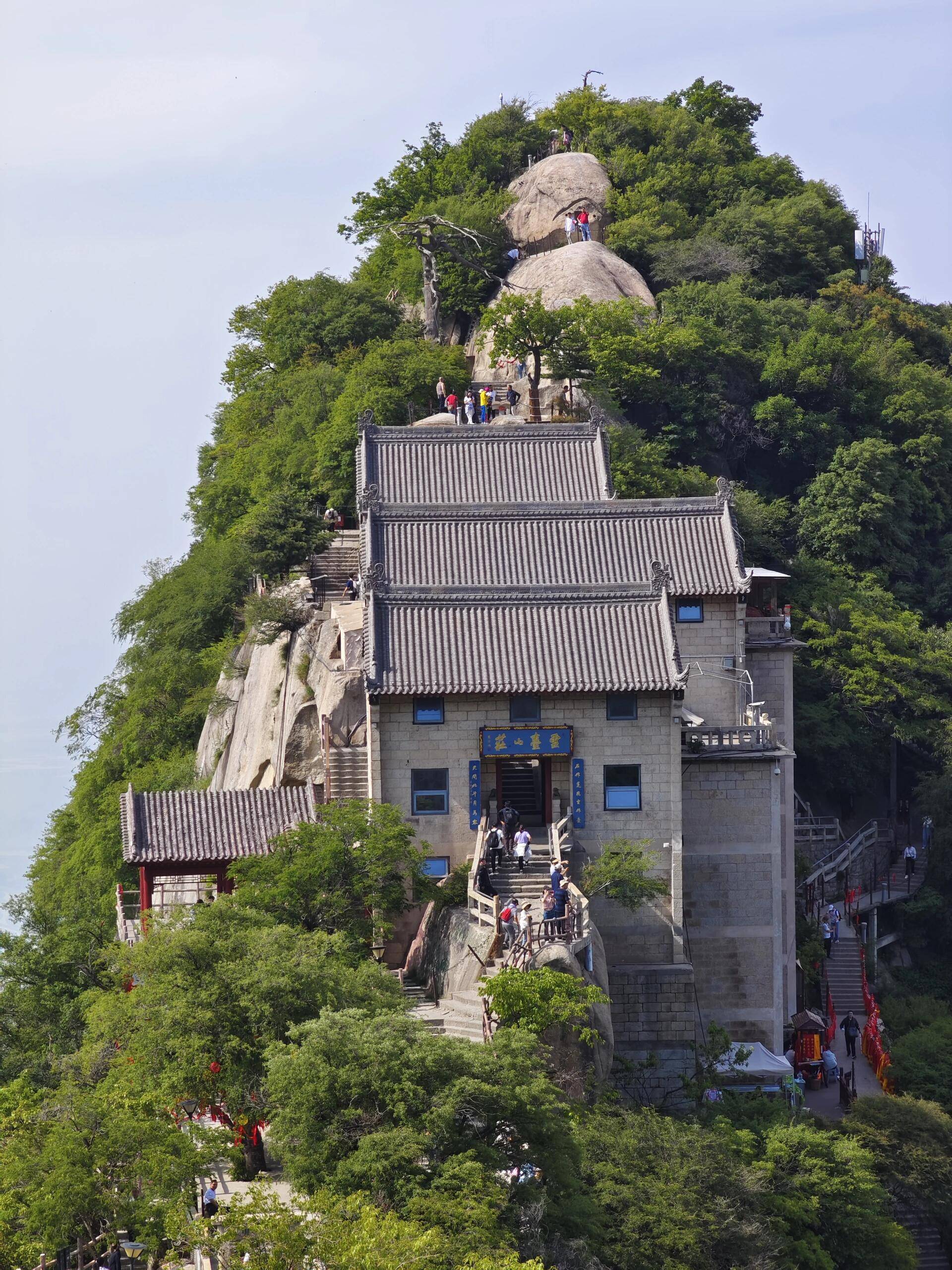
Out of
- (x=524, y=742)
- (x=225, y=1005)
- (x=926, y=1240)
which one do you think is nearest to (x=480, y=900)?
(x=524, y=742)

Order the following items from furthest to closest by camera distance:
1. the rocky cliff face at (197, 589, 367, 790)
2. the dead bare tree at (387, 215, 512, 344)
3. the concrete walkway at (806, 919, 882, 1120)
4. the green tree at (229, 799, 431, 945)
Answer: the dead bare tree at (387, 215, 512, 344)
the rocky cliff face at (197, 589, 367, 790)
the concrete walkway at (806, 919, 882, 1120)
the green tree at (229, 799, 431, 945)

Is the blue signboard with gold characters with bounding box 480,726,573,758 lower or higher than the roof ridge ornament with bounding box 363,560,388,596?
lower

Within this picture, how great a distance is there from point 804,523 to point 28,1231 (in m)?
51.2

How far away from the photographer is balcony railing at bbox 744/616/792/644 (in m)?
55.2

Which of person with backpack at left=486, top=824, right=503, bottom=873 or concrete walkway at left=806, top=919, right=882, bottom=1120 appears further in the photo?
concrete walkway at left=806, top=919, right=882, bottom=1120

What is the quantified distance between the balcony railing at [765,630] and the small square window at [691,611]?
174 cm

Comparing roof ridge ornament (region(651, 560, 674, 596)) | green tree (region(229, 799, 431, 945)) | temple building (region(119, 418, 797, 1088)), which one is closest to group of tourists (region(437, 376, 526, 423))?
temple building (region(119, 418, 797, 1088))

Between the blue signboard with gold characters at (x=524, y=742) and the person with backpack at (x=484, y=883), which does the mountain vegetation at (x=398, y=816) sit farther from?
the blue signboard with gold characters at (x=524, y=742)

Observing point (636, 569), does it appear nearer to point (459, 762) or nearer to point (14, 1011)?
point (459, 762)

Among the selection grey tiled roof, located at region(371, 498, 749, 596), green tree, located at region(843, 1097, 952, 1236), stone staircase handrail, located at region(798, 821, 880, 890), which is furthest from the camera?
stone staircase handrail, located at region(798, 821, 880, 890)

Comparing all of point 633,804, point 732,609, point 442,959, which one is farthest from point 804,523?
Answer: point 442,959

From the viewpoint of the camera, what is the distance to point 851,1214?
42219 millimetres

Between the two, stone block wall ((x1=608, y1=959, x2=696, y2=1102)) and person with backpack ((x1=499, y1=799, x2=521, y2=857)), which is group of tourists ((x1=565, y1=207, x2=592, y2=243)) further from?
stone block wall ((x1=608, y1=959, x2=696, y2=1102))

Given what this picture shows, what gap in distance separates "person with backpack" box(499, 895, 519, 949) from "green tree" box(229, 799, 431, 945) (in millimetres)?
2942
